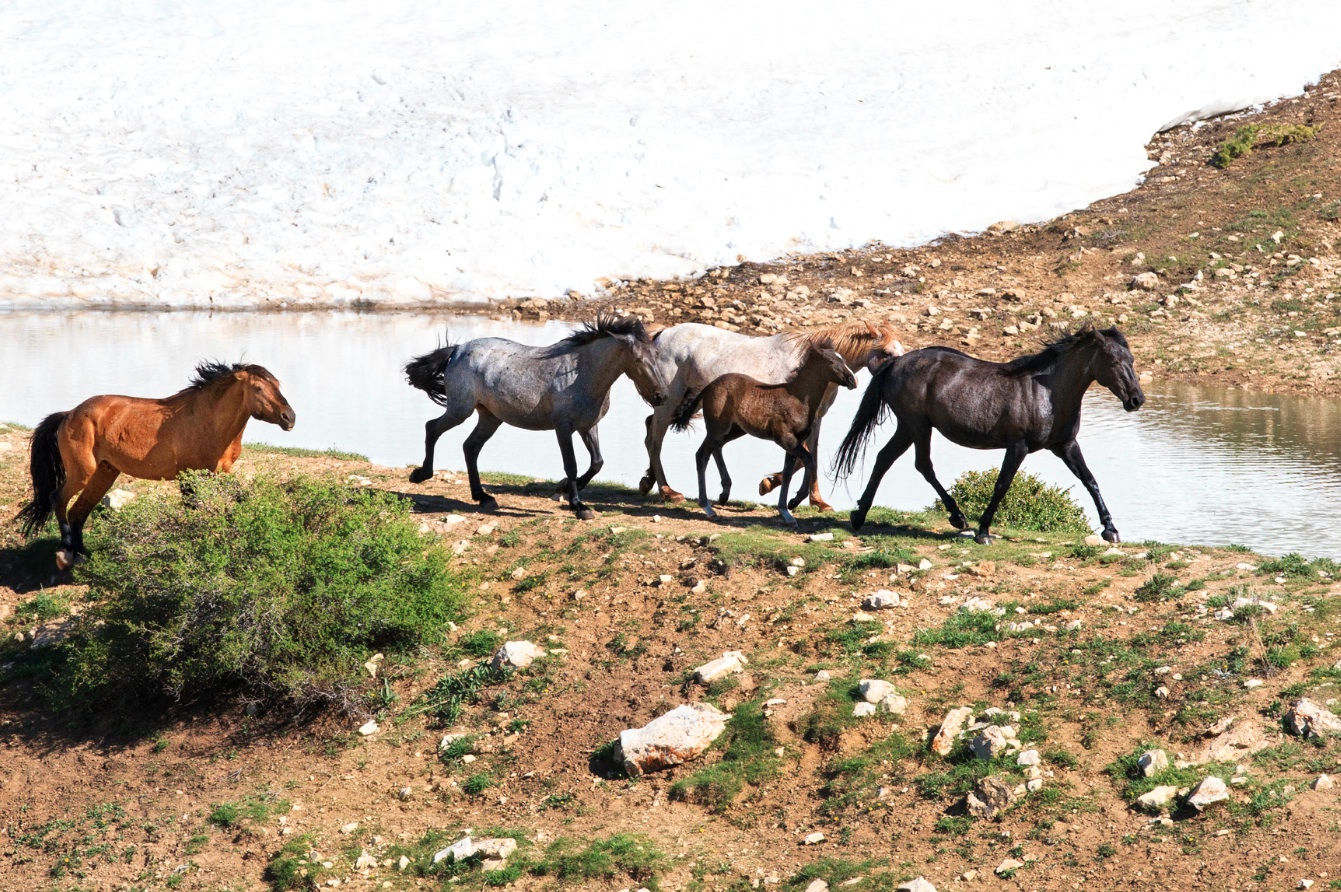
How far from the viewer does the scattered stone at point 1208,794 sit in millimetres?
8297

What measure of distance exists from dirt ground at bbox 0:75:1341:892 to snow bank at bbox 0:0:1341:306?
2333 cm

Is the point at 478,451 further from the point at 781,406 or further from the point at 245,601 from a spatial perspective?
the point at 245,601

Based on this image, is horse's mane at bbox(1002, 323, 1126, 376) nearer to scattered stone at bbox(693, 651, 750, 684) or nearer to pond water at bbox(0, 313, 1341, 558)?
pond water at bbox(0, 313, 1341, 558)

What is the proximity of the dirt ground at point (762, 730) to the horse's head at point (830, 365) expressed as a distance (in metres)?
1.48

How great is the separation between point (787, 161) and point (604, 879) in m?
34.8

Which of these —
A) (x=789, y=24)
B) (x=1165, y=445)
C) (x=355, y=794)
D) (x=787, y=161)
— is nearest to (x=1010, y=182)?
(x=787, y=161)

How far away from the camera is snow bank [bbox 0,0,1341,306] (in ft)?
123

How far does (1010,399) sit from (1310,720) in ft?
16.2

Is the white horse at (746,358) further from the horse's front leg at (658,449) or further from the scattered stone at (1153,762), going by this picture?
the scattered stone at (1153,762)

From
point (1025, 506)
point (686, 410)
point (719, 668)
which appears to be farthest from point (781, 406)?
point (719, 668)

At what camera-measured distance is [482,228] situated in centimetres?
3841

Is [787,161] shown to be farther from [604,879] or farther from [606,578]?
[604,879]

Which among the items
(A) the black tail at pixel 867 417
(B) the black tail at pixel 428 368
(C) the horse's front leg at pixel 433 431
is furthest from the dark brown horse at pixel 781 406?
(B) the black tail at pixel 428 368

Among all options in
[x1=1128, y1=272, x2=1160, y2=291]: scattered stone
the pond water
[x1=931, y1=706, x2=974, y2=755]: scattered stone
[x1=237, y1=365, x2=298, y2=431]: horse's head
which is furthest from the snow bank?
[x1=931, y1=706, x2=974, y2=755]: scattered stone
